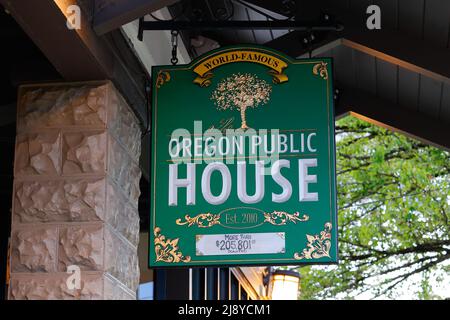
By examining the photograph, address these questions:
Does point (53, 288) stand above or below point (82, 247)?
below

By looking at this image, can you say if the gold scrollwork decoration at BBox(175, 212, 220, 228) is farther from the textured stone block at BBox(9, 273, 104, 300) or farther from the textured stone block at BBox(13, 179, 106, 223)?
the textured stone block at BBox(9, 273, 104, 300)

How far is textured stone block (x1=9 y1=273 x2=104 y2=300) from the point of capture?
5.40m

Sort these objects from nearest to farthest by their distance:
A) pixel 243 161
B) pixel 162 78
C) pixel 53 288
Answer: pixel 53 288 < pixel 243 161 < pixel 162 78

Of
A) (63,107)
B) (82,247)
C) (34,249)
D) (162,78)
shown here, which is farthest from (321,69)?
(34,249)

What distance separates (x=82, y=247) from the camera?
216 inches

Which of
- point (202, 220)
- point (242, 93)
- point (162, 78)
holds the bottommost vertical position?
point (202, 220)

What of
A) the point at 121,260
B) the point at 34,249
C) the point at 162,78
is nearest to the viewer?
the point at 34,249

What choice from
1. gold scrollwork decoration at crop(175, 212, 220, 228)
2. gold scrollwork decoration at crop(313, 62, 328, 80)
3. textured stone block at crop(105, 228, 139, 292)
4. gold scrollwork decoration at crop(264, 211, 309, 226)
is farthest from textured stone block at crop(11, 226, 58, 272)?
gold scrollwork decoration at crop(313, 62, 328, 80)

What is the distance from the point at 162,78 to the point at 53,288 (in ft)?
4.68

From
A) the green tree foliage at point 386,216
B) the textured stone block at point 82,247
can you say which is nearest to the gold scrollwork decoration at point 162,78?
the textured stone block at point 82,247

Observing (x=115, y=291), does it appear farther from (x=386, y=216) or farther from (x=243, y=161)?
(x=386, y=216)

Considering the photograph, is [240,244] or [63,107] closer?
[240,244]

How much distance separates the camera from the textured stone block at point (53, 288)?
540cm

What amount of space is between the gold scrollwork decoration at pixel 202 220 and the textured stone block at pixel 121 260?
40 cm
